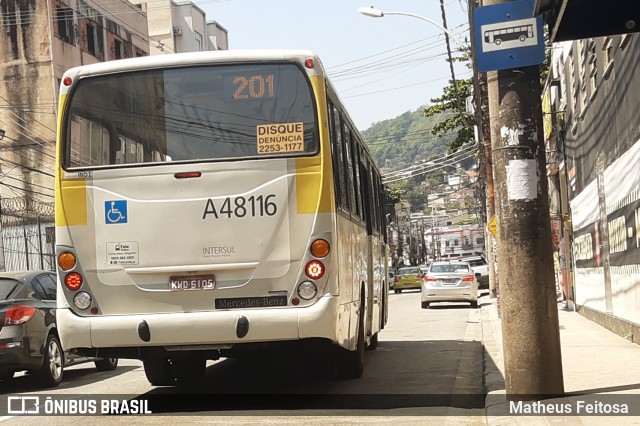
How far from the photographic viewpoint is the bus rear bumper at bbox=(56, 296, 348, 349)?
8.82 meters

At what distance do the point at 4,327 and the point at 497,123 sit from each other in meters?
6.64

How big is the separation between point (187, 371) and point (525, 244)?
468 centimetres

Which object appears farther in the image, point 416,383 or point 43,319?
point 43,319

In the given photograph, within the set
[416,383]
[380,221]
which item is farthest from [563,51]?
[416,383]

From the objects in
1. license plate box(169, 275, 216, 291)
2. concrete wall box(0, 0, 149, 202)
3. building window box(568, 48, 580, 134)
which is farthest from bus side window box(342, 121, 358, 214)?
concrete wall box(0, 0, 149, 202)

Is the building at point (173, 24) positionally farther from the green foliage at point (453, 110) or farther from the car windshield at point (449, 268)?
the car windshield at point (449, 268)

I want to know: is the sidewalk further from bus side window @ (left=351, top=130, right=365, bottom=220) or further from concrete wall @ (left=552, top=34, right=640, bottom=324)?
bus side window @ (left=351, top=130, right=365, bottom=220)

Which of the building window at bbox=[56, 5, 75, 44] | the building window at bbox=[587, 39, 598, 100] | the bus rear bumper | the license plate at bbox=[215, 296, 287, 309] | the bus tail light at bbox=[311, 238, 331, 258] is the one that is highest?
the building window at bbox=[56, 5, 75, 44]

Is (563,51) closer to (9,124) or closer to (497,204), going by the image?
(497,204)

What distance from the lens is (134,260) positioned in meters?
9.04

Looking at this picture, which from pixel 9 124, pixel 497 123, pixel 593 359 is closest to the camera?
pixel 497 123

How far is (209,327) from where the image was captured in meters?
8.83

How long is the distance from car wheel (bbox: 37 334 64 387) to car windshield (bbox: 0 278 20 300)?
761 millimetres

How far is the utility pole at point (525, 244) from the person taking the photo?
28.0ft
